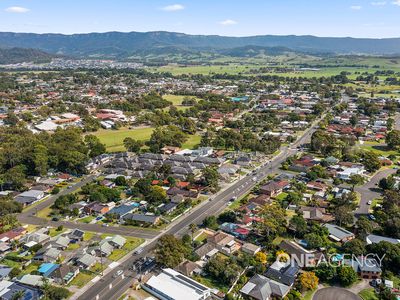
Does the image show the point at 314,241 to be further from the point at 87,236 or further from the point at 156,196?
the point at 87,236

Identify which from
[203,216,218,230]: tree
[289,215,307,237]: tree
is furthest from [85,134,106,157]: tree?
[289,215,307,237]: tree

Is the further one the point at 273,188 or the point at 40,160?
the point at 40,160

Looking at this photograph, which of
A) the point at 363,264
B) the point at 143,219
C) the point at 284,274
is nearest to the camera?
the point at 284,274

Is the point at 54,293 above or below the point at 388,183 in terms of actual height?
below

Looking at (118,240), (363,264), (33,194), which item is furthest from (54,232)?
(363,264)

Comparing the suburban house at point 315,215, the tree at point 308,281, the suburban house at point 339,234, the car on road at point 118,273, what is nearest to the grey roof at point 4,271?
the car on road at point 118,273

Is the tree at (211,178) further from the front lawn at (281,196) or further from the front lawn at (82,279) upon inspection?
the front lawn at (82,279)

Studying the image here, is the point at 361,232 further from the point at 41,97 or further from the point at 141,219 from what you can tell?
the point at 41,97
